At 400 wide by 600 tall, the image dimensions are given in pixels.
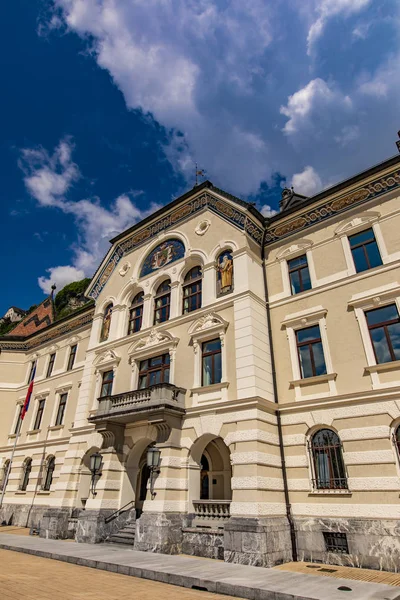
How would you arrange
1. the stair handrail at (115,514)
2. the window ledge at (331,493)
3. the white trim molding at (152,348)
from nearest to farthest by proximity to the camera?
the window ledge at (331,493), the stair handrail at (115,514), the white trim molding at (152,348)

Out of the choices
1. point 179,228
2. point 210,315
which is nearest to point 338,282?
point 210,315

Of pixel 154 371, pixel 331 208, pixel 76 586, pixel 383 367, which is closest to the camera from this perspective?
pixel 76 586

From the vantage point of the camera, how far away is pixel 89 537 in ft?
51.4

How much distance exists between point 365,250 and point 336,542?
10497 millimetres

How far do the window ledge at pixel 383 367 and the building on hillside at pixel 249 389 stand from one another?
4 centimetres

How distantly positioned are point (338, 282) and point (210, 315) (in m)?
5.66

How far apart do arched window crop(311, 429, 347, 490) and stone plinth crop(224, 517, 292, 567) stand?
6.80ft

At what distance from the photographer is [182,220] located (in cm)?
2112

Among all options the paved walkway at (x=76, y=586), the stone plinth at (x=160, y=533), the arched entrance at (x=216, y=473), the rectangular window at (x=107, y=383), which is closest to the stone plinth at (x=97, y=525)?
the stone plinth at (x=160, y=533)

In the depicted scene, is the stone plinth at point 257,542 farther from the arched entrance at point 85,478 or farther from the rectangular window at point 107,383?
the rectangular window at point 107,383

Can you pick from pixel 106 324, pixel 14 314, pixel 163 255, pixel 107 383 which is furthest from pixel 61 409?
pixel 14 314

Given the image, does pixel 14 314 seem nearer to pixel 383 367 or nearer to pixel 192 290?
pixel 192 290

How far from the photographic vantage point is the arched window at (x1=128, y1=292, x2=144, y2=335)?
2125cm

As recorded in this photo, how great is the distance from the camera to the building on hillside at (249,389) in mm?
12320
